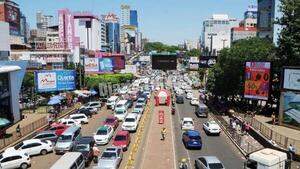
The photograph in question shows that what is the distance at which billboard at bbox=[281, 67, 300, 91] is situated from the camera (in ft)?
124

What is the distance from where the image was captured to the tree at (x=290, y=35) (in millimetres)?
42812

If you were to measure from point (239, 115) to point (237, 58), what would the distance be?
854cm

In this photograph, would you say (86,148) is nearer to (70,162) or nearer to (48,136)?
(70,162)

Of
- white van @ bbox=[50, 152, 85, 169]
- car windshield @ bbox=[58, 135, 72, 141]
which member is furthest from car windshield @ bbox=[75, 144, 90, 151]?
car windshield @ bbox=[58, 135, 72, 141]

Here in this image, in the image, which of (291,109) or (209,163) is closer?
(209,163)

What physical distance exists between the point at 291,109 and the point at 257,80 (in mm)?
6629

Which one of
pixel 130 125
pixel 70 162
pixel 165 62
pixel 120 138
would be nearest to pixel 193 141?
pixel 120 138

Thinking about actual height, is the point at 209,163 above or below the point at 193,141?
above

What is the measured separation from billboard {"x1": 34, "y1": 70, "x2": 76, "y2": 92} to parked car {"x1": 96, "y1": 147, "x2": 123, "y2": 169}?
31320 millimetres

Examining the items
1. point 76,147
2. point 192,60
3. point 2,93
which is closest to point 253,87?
point 76,147

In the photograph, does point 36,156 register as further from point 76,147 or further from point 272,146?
point 272,146

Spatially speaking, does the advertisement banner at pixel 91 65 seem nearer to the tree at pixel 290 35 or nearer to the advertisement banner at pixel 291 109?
the tree at pixel 290 35

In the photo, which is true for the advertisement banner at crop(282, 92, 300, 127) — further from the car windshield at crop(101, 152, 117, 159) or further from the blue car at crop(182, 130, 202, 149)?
the car windshield at crop(101, 152, 117, 159)

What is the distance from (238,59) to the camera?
168 feet
